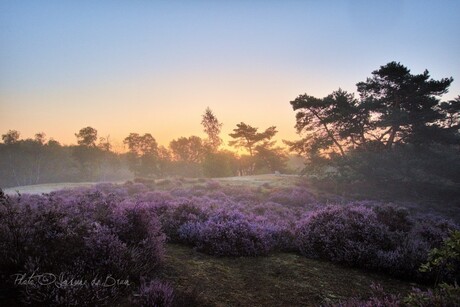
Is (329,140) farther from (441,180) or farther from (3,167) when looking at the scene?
(3,167)

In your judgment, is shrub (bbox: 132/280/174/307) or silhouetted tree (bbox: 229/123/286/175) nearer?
shrub (bbox: 132/280/174/307)

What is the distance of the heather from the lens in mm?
3270

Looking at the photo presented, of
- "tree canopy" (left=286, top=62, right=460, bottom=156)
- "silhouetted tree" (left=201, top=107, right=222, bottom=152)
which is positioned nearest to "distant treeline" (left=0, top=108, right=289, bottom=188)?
"silhouetted tree" (left=201, top=107, right=222, bottom=152)

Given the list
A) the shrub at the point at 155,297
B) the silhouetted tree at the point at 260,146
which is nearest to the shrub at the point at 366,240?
the shrub at the point at 155,297

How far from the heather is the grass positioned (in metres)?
0.26

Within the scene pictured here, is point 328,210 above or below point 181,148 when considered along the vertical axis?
below

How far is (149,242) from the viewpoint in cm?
449

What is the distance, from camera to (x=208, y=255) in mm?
5379

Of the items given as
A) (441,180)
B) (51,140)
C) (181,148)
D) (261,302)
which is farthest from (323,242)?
(51,140)

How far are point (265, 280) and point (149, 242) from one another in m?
1.88

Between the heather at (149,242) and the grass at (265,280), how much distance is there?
0.26 m

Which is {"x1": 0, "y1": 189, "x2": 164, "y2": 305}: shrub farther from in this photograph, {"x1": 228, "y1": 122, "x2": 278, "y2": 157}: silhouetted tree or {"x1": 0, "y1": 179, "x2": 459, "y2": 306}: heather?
{"x1": 228, "y1": 122, "x2": 278, "y2": 157}: silhouetted tree

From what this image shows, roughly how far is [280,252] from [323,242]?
2.96ft

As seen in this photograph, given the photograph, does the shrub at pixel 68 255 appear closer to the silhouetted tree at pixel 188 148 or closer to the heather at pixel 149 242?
the heather at pixel 149 242
